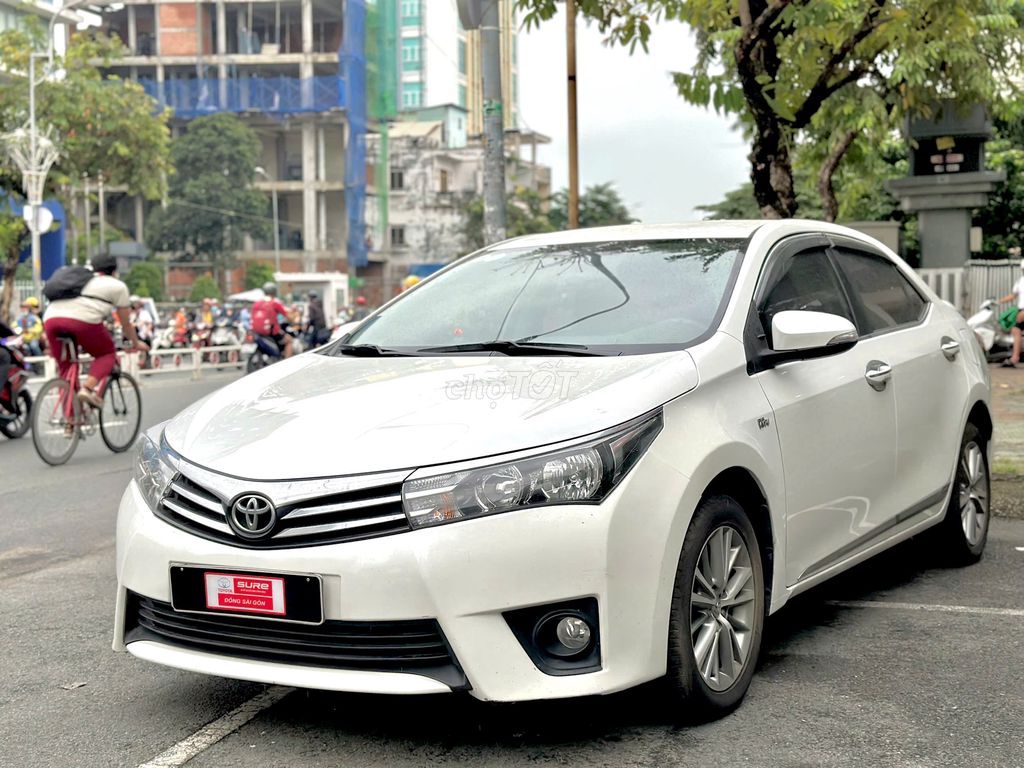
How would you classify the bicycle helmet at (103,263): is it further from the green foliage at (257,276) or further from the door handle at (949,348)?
the green foliage at (257,276)

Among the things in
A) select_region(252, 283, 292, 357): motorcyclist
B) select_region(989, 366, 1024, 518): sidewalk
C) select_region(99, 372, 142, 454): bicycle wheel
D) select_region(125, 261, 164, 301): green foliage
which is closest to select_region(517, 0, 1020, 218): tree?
select_region(989, 366, 1024, 518): sidewalk

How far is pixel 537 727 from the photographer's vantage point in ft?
12.0

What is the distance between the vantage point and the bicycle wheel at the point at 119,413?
438 inches

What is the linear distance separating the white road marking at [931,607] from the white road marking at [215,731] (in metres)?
2.31

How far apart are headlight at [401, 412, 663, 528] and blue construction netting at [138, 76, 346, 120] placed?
7480cm

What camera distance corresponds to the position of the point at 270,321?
21.1 meters

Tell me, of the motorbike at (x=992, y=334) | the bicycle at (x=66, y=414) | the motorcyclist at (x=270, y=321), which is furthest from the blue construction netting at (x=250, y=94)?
the bicycle at (x=66, y=414)

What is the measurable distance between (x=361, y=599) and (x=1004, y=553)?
3.98 meters

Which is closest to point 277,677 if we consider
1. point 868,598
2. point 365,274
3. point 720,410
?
point 720,410

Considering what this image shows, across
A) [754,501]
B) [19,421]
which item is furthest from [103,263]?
[754,501]

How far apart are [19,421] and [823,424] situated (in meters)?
10.00

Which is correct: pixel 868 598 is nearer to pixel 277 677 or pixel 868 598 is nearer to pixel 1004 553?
pixel 1004 553

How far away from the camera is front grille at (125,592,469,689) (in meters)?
3.28

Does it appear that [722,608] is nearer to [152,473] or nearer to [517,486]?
[517,486]
